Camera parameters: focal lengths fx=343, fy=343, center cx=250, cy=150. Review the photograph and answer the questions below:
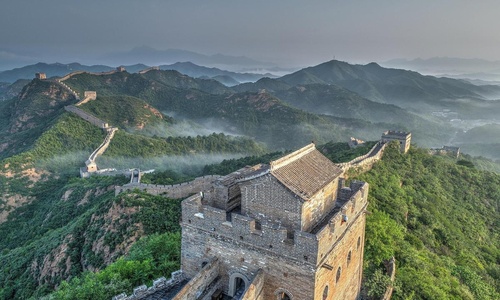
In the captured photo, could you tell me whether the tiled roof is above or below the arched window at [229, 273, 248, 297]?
above

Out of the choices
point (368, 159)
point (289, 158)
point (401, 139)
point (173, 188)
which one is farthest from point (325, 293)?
point (401, 139)

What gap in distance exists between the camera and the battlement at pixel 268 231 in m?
10.0

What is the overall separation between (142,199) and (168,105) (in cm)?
9695

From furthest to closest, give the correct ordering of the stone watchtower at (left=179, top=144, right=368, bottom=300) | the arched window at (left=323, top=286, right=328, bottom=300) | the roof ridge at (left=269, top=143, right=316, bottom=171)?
the arched window at (left=323, top=286, right=328, bottom=300) < the roof ridge at (left=269, top=143, right=316, bottom=171) < the stone watchtower at (left=179, top=144, right=368, bottom=300)

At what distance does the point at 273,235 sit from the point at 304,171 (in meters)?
2.70

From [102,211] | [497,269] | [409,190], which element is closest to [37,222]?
[102,211]

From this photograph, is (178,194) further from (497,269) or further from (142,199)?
(497,269)

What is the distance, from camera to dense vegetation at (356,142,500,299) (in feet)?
61.9

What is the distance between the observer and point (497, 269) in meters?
26.8

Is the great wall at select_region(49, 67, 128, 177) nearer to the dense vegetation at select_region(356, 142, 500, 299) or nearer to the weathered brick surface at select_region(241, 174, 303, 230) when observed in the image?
the dense vegetation at select_region(356, 142, 500, 299)

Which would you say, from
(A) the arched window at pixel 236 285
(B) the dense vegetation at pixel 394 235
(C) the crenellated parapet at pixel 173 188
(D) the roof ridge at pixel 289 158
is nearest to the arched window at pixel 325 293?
(A) the arched window at pixel 236 285

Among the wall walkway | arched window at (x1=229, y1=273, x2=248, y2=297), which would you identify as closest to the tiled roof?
arched window at (x1=229, y1=273, x2=248, y2=297)

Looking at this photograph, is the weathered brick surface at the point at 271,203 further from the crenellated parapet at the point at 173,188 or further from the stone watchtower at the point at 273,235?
the crenellated parapet at the point at 173,188

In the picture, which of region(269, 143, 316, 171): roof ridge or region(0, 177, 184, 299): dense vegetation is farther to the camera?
region(0, 177, 184, 299): dense vegetation
